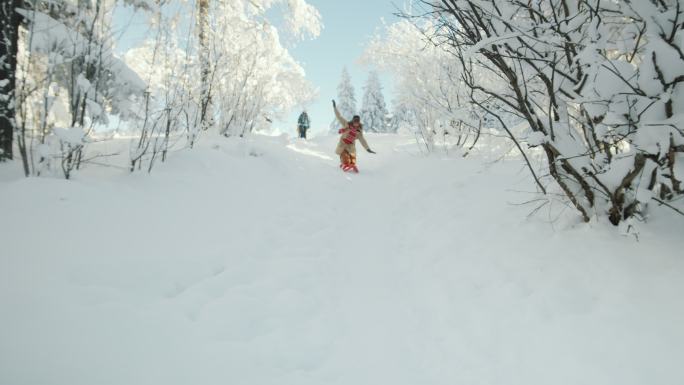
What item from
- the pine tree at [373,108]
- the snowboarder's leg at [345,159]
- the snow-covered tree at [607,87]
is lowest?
the snowboarder's leg at [345,159]

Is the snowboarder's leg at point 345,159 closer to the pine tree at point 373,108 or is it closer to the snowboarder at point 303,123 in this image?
the snowboarder at point 303,123

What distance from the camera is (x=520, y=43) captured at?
A: 80.9 inches

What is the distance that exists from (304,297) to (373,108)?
33236 mm

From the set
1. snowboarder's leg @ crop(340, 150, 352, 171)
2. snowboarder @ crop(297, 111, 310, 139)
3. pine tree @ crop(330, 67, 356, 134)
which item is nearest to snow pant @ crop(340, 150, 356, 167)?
snowboarder's leg @ crop(340, 150, 352, 171)

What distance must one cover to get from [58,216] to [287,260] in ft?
5.37

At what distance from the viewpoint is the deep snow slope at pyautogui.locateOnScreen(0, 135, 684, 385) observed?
5.16 ft

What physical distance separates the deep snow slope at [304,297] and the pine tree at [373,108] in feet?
103

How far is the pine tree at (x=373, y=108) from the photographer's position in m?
34.0

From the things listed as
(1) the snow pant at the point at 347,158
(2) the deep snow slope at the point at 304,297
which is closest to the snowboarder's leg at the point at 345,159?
(1) the snow pant at the point at 347,158

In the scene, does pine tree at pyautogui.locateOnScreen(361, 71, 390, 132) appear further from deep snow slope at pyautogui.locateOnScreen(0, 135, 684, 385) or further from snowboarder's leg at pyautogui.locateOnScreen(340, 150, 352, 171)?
deep snow slope at pyautogui.locateOnScreen(0, 135, 684, 385)

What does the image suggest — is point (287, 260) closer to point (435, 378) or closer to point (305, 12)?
point (435, 378)

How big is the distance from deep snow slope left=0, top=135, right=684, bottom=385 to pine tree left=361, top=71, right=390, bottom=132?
31.5 meters

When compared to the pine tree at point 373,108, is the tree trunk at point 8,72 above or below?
below

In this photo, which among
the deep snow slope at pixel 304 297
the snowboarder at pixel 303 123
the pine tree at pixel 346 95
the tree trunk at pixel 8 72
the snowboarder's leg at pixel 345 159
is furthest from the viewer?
the pine tree at pixel 346 95
